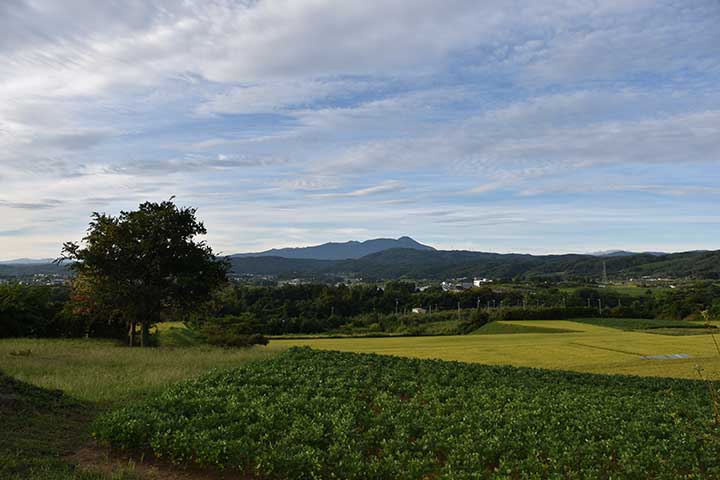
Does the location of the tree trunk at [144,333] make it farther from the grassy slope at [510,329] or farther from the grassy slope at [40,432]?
the grassy slope at [510,329]

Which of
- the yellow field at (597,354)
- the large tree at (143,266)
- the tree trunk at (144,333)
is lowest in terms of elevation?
the yellow field at (597,354)

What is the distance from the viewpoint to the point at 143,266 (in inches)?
1067

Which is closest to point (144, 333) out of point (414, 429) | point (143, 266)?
point (143, 266)

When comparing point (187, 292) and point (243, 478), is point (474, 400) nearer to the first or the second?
point (243, 478)

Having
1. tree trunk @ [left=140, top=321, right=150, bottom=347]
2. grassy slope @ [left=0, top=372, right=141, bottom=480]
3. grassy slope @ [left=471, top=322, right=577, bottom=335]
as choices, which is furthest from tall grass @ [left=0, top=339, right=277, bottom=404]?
grassy slope @ [left=471, top=322, right=577, bottom=335]

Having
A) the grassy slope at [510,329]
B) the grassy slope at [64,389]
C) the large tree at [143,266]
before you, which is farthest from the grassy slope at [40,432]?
the grassy slope at [510,329]

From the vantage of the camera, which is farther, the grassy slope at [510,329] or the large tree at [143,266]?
the grassy slope at [510,329]

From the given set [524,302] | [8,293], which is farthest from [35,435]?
[524,302]

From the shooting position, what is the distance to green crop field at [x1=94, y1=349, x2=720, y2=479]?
8.30m

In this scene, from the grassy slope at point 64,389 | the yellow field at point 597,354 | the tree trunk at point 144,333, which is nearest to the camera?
the grassy slope at point 64,389

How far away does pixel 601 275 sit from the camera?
193 m

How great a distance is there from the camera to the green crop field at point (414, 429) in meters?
8.30

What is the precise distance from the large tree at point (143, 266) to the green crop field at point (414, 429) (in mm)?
13454

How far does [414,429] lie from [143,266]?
68.9 ft
